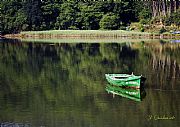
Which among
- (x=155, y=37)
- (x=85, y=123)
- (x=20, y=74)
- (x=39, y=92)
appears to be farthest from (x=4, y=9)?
(x=85, y=123)

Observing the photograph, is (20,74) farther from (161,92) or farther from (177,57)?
(177,57)

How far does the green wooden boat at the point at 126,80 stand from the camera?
3894 cm

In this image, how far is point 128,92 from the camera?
3897 cm

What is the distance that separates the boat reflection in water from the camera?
3666cm

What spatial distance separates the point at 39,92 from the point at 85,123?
37.7 feet

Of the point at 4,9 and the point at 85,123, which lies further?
the point at 4,9

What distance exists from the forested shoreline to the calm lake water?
63678 mm

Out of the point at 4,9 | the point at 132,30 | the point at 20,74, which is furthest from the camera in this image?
the point at 4,9

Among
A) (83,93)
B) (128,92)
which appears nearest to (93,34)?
(128,92)

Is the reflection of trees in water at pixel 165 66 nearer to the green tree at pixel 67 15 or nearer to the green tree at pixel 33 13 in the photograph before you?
the green tree at pixel 67 15

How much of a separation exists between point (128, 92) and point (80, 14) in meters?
96.6

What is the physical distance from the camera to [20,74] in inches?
1997

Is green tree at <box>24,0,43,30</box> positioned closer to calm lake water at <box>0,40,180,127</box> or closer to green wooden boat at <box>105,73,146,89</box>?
calm lake water at <box>0,40,180,127</box>

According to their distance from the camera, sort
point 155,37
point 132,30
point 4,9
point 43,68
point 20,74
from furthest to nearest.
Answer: point 4,9, point 132,30, point 155,37, point 43,68, point 20,74
